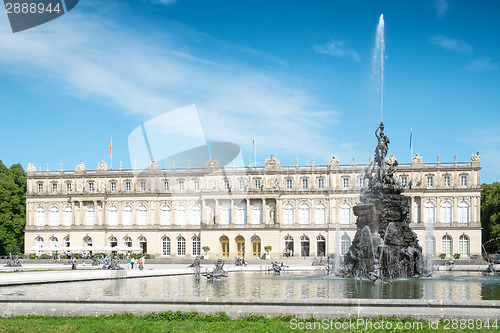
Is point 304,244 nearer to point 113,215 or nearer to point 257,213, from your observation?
point 257,213

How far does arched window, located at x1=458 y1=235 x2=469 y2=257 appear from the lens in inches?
Answer: 3002

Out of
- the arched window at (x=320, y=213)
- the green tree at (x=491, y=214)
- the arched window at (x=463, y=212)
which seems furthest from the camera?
the arched window at (x=320, y=213)

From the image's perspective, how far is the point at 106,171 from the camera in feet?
276

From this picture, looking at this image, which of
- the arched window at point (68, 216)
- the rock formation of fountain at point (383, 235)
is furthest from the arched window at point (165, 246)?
the rock formation of fountain at point (383, 235)

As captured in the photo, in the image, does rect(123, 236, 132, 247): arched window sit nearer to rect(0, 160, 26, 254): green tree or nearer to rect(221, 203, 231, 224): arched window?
rect(221, 203, 231, 224): arched window

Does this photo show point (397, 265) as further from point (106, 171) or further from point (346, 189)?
point (106, 171)

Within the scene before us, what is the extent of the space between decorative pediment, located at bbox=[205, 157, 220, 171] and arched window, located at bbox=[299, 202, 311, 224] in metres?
12.8

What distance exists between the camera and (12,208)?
274ft

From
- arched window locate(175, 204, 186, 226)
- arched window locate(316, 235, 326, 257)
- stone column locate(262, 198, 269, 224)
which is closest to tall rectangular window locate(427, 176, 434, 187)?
arched window locate(316, 235, 326, 257)

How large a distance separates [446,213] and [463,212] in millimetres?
2151

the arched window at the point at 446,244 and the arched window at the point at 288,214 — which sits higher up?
the arched window at the point at 288,214

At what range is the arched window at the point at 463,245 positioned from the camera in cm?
7625

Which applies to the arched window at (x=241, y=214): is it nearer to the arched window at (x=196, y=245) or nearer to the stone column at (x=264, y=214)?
the stone column at (x=264, y=214)

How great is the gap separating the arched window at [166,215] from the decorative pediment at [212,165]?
8191 mm
